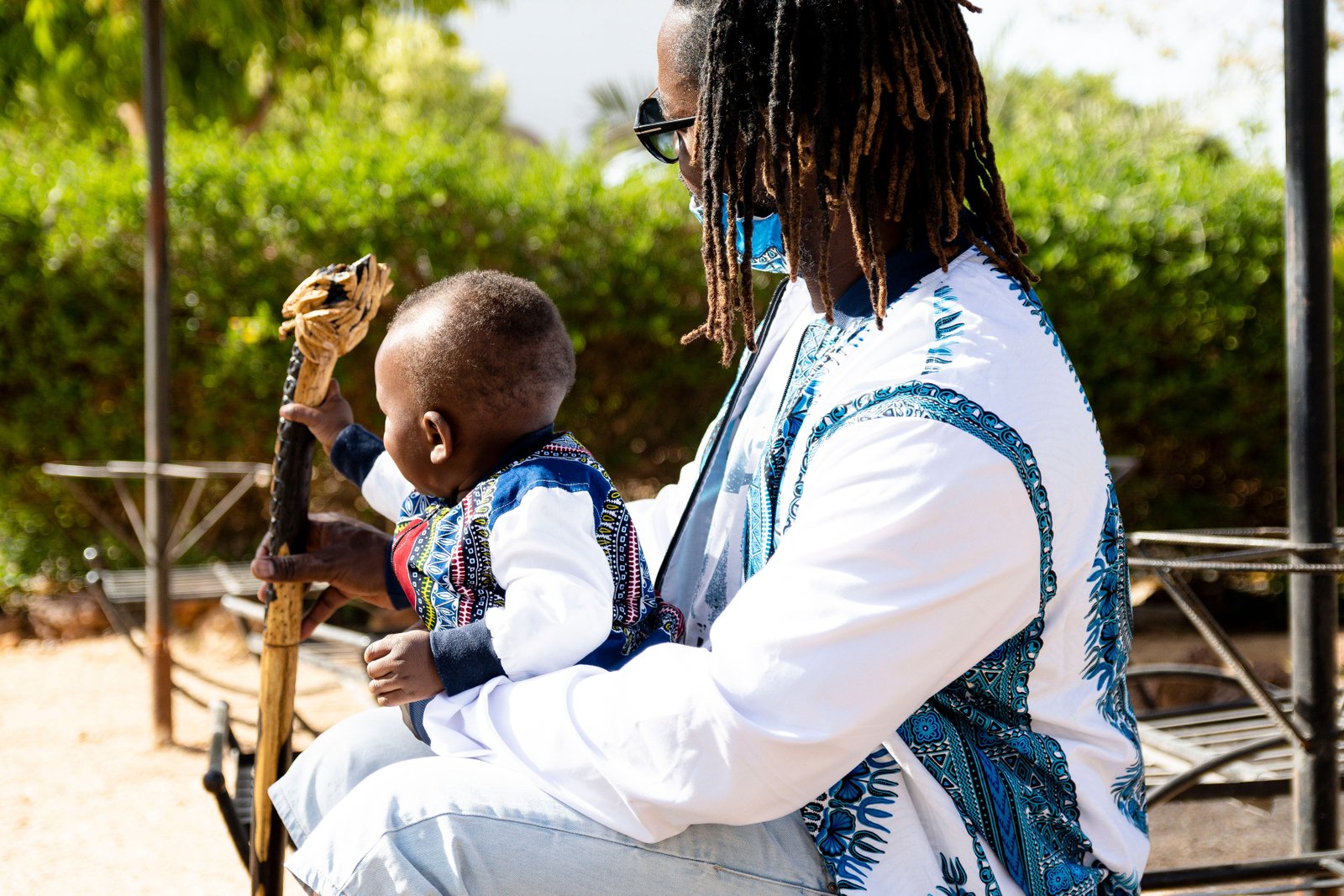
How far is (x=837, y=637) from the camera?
1.23 meters

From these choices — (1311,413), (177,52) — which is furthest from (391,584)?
(177,52)

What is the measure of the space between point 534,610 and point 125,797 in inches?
131

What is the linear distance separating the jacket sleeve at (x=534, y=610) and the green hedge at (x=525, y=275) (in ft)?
14.3

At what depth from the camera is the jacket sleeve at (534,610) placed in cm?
157

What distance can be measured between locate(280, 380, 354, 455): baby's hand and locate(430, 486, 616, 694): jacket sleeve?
1.68 feet

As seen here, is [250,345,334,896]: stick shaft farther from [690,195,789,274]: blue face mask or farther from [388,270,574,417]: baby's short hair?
[690,195,789,274]: blue face mask

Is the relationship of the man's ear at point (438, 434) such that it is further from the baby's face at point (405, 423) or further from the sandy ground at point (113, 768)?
the sandy ground at point (113, 768)

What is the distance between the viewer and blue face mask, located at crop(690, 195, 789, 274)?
161 cm

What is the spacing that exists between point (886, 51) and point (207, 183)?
5.24m

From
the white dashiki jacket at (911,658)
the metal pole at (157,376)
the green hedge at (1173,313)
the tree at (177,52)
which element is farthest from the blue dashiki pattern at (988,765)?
the tree at (177,52)

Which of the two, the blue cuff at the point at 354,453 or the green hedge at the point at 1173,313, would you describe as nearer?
the blue cuff at the point at 354,453

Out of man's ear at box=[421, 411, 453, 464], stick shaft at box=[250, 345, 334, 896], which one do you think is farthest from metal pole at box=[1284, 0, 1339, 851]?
stick shaft at box=[250, 345, 334, 896]

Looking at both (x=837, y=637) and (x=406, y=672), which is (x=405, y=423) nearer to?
(x=406, y=672)

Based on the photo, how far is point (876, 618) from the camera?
1227mm
